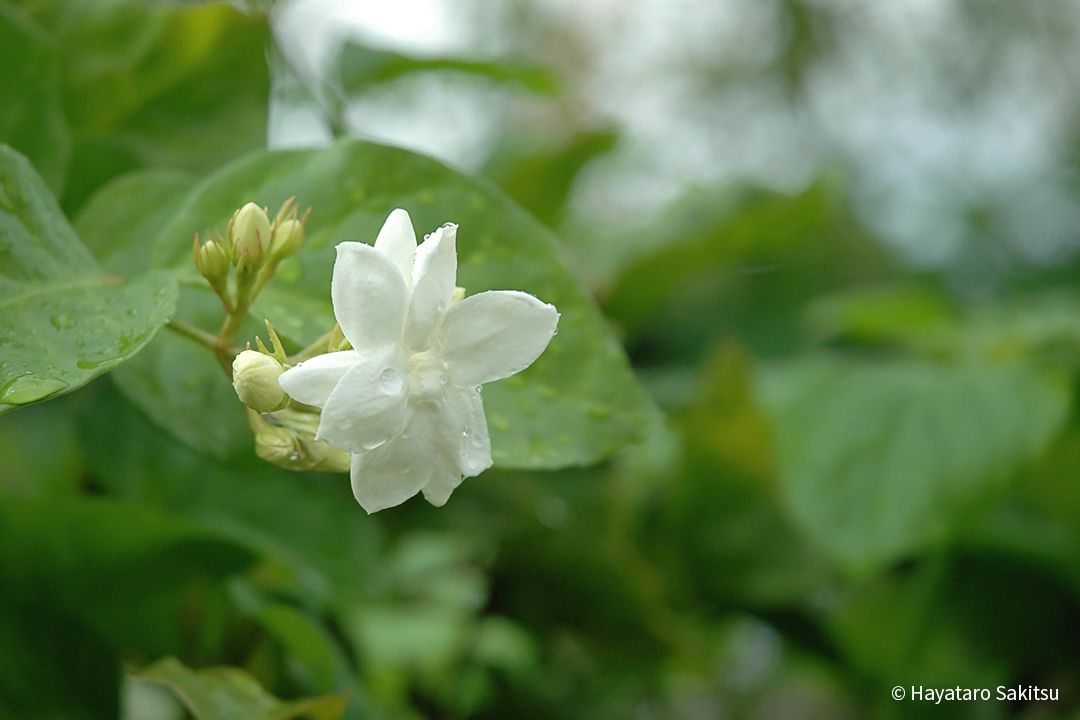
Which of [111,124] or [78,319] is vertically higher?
[111,124]

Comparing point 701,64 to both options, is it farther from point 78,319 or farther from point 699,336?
point 78,319

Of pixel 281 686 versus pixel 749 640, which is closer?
pixel 281 686

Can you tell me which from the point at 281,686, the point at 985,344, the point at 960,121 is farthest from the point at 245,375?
the point at 960,121

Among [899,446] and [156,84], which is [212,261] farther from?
[899,446]

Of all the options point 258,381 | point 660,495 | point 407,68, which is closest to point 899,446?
point 660,495

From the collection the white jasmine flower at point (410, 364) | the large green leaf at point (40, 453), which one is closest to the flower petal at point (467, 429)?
the white jasmine flower at point (410, 364)

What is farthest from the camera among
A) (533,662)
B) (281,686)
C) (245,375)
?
(533,662)

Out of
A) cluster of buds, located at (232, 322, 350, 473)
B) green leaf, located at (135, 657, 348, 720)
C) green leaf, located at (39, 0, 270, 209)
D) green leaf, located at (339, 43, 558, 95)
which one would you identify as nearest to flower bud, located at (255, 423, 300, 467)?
cluster of buds, located at (232, 322, 350, 473)
